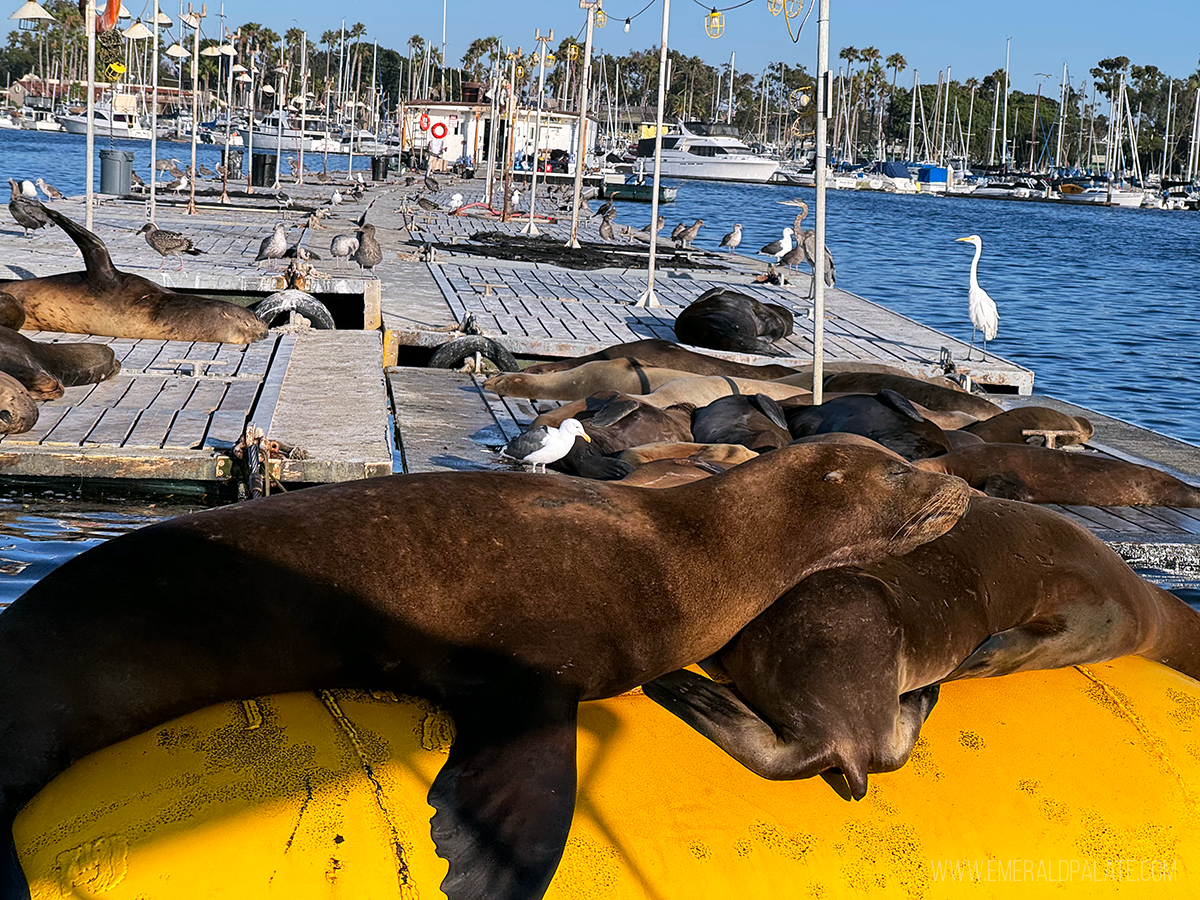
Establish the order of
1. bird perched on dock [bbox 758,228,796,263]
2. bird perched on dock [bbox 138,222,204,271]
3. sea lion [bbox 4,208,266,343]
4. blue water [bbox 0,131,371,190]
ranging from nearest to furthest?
sea lion [bbox 4,208,266,343]
bird perched on dock [bbox 138,222,204,271]
bird perched on dock [bbox 758,228,796,263]
blue water [bbox 0,131,371,190]

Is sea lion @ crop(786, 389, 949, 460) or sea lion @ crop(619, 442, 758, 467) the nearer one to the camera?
sea lion @ crop(619, 442, 758, 467)

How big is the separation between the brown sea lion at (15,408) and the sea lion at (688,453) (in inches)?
121

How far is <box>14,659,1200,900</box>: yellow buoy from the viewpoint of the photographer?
262 centimetres

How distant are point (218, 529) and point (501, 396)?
18.4 feet

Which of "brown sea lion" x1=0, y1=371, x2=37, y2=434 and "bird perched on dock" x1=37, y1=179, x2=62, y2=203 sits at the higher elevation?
"bird perched on dock" x1=37, y1=179, x2=62, y2=203

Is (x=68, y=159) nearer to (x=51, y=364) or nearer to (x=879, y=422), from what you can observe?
(x=51, y=364)

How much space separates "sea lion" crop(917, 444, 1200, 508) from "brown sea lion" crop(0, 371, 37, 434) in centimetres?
466

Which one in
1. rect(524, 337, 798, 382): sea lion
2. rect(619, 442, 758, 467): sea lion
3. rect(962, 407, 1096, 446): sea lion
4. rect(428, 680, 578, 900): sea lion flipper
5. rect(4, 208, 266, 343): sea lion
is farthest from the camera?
rect(4, 208, 266, 343): sea lion

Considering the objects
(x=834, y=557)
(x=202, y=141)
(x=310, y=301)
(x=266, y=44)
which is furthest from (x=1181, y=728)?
(x=266, y=44)

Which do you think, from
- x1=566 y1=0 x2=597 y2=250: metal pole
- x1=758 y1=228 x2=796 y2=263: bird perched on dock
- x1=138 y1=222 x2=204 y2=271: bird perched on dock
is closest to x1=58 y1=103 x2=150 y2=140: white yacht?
x1=566 y1=0 x2=597 y2=250: metal pole

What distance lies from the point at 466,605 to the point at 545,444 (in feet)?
9.34

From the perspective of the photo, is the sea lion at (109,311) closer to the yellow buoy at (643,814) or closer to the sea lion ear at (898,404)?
the sea lion ear at (898,404)

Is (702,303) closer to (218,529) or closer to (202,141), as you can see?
(218,529)

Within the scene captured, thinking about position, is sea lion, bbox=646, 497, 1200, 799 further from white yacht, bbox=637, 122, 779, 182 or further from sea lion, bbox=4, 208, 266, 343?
white yacht, bbox=637, 122, 779, 182
